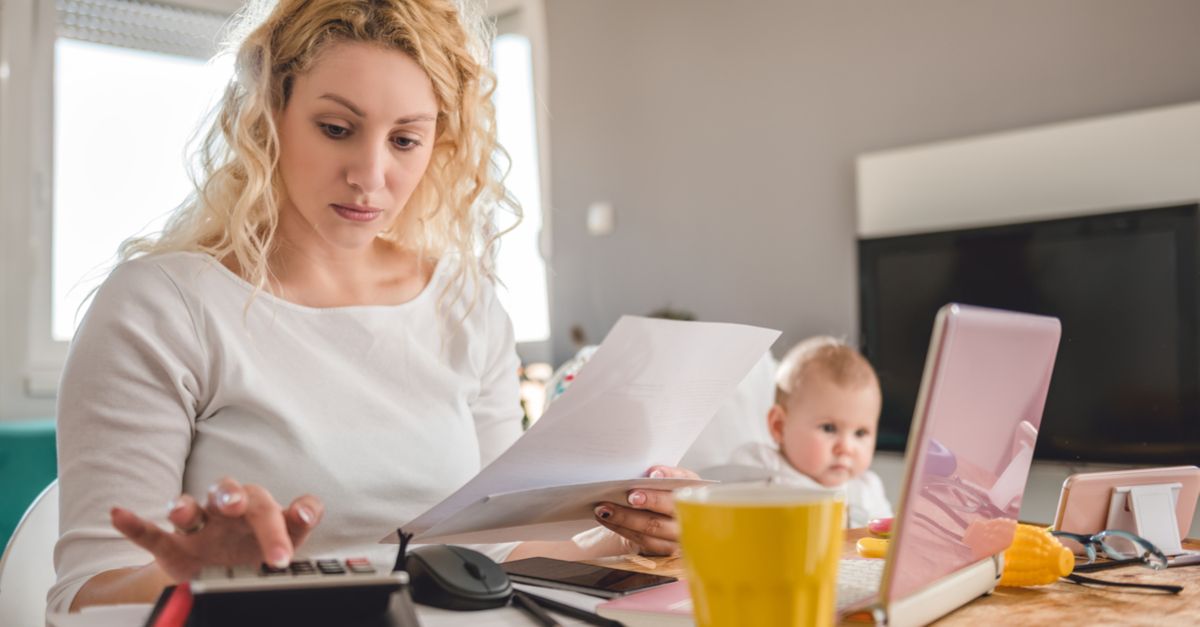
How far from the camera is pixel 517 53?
4.90 m

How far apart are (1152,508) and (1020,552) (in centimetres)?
24

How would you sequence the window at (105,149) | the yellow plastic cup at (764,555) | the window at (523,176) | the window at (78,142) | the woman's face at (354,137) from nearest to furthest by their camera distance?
the yellow plastic cup at (764,555) → the woman's face at (354,137) → the window at (78,142) → the window at (105,149) → the window at (523,176)

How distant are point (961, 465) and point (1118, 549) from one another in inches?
14.3

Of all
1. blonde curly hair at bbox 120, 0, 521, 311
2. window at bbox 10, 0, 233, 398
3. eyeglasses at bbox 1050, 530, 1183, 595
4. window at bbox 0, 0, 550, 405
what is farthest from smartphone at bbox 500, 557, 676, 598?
window at bbox 10, 0, 233, 398

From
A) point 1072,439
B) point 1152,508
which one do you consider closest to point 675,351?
point 1152,508

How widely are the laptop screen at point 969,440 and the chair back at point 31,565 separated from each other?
0.82 meters

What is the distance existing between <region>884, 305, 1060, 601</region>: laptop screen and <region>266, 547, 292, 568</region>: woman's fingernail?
355 millimetres

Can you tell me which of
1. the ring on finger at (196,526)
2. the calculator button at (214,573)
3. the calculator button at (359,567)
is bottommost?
the calculator button at (359,567)

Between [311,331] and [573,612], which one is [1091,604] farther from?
[311,331]

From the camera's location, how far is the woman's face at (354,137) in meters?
1.10

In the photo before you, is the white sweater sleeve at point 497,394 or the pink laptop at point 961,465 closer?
the pink laptop at point 961,465

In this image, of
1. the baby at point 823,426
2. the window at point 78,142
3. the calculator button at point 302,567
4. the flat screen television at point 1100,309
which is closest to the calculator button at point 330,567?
the calculator button at point 302,567

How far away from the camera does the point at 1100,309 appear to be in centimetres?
275

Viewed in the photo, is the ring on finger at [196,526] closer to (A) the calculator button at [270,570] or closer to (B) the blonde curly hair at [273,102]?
(A) the calculator button at [270,570]
